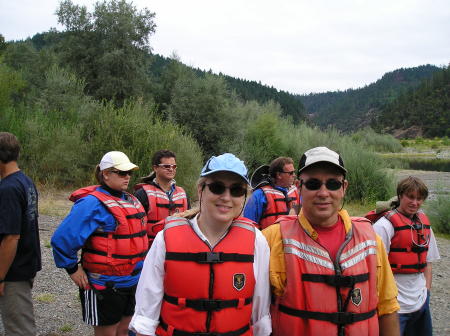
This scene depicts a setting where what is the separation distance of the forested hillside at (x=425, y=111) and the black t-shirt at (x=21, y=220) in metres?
119

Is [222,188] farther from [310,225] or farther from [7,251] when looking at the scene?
[7,251]

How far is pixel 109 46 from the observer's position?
31.2 meters

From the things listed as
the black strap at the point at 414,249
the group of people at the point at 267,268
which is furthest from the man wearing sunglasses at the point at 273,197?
the group of people at the point at 267,268

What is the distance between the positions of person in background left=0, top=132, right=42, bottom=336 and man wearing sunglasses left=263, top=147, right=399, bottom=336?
89.1 inches

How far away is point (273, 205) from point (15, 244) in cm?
288

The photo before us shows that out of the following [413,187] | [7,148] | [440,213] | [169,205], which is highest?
[7,148]

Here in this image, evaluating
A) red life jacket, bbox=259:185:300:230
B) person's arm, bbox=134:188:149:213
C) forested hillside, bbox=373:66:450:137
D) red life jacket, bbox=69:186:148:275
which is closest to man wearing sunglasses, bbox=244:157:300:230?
red life jacket, bbox=259:185:300:230

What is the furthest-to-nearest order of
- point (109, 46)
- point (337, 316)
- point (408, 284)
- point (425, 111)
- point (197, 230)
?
point (425, 111) < point (109, 46) < point (408, 284) < point (197, 230) < point (337, 316)

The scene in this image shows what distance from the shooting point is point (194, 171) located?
17.1 meters

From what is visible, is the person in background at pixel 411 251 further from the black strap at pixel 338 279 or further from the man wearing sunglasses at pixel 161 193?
the man wearing sunglasses at pixel 161 193

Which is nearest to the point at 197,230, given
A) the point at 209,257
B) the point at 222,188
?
the point at 209,257

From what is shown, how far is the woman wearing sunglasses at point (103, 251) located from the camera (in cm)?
330

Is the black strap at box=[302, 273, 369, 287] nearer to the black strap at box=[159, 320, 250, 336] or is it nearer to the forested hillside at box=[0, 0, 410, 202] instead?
the black strap at box=[159, 320, 250, 336]

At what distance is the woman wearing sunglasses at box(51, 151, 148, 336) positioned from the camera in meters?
3.30
